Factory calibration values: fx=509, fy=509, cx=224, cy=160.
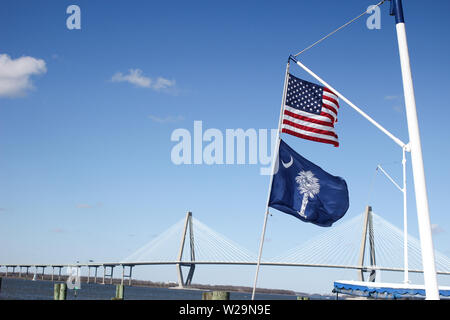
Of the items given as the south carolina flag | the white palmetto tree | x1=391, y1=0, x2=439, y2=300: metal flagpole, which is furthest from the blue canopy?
x1=391, y1=0, x2=439, y2=300: metal flagpole

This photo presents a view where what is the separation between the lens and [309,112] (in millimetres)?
10914

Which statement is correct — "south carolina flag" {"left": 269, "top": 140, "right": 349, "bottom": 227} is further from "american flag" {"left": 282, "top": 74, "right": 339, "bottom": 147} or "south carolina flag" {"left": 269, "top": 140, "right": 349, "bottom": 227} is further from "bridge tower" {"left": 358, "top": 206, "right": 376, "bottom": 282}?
"bridge tower" {"left": 358, "top": 206, "right": 376, "bottom": 282}

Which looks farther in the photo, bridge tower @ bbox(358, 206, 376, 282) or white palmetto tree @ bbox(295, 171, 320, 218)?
bridge tower @ bbox(358, 206, 376, 282)

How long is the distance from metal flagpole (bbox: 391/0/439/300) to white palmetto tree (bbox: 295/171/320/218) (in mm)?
2760

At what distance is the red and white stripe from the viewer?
10781 millimetres

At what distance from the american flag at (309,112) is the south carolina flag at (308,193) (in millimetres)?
659

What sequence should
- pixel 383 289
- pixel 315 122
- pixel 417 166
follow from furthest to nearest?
pixel 383 289, pixel 315 122, pixel 417 166

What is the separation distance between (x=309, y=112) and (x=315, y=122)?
25cm

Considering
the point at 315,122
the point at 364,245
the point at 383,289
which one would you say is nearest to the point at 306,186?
the point at 315,122

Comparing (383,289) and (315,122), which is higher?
(315,122)

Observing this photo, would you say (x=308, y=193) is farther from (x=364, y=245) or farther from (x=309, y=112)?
(x=364, y=245)
